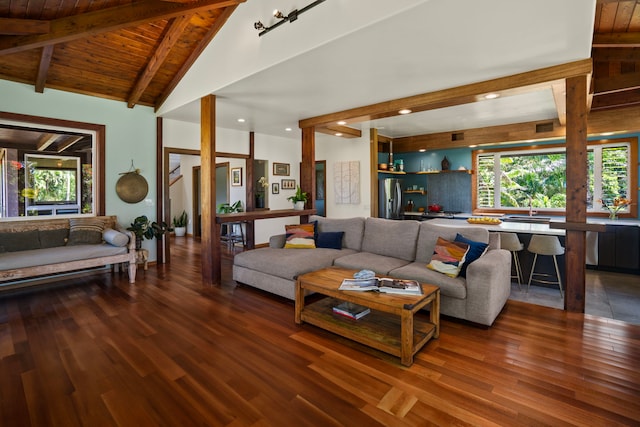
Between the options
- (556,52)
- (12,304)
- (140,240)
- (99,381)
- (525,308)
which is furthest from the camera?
(140,240)

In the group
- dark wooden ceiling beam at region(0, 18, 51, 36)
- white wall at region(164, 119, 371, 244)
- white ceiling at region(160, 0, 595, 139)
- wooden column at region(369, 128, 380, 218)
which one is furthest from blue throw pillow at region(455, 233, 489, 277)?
dark wooden ceiling beam at region(0, 18, 51, 36)

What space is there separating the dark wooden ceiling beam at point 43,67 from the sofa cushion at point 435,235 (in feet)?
16.4

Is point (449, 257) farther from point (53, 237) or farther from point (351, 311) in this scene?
point (53, 237)

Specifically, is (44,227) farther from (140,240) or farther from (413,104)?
(413,104)

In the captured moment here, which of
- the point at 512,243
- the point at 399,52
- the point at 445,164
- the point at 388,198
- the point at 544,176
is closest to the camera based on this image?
the point at 399,52

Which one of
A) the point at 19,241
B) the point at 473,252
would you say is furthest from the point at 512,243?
the point at 19,241

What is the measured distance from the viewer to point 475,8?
2355 mm

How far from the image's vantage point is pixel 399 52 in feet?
10.1

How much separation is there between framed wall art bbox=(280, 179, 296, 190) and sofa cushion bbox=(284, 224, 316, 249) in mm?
3206

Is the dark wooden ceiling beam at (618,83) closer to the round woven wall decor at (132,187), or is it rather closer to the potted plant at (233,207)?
the potted plant at (233,207)

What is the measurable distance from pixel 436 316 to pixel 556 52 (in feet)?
9.00

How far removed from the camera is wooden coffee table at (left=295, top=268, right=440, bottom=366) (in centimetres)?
231

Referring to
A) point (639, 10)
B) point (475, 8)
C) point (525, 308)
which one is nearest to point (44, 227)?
point (475, 8)

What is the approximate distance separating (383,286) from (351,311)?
0.45m
